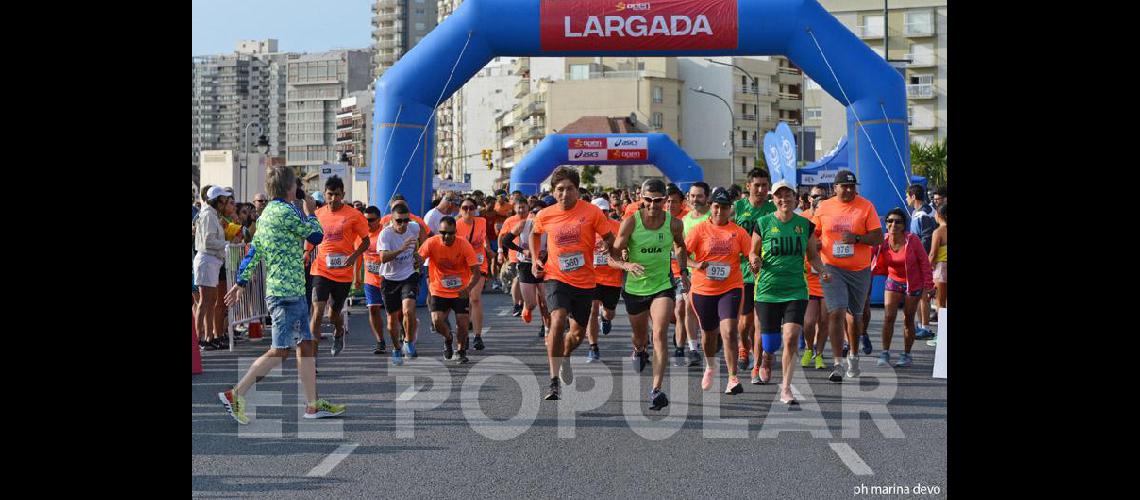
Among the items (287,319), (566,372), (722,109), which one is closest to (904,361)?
(566,372)

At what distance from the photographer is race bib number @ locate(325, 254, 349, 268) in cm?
1350

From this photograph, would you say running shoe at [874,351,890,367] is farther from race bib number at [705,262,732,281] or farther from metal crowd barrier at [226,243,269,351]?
metal crowd barrier at [226,243,269,351]

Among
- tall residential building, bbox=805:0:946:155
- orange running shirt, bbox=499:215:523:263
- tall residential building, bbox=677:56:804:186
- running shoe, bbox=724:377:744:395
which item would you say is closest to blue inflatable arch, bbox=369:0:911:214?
orange running shirt, bbox=499:215:523:263

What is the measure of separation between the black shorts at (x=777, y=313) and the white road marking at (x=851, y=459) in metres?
2.29

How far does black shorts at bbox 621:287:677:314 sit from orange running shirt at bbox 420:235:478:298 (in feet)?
9.45

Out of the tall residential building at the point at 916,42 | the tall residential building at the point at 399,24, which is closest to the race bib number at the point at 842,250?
the tall residential building at the point at 916,42

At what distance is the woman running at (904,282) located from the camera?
13.5 m

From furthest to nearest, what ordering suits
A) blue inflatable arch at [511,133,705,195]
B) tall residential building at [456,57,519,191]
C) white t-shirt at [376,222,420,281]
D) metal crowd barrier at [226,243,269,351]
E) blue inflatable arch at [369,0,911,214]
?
tall residential building at [456,57,519,191] → blue inflatable arch at [511,133,705,195] → blue inflatable arch at [369,0,911,214] → metal crowd barrier at [226,243,269,351] → white t-shirt at [376,222,420,281]

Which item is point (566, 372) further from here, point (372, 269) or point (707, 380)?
point (372, 269)

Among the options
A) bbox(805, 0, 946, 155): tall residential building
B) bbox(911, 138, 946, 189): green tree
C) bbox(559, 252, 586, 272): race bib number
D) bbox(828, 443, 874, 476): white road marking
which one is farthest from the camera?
bbox(805, 0, 946, 155): tall residential building

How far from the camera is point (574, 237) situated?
36.2ft

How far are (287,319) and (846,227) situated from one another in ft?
16.7
